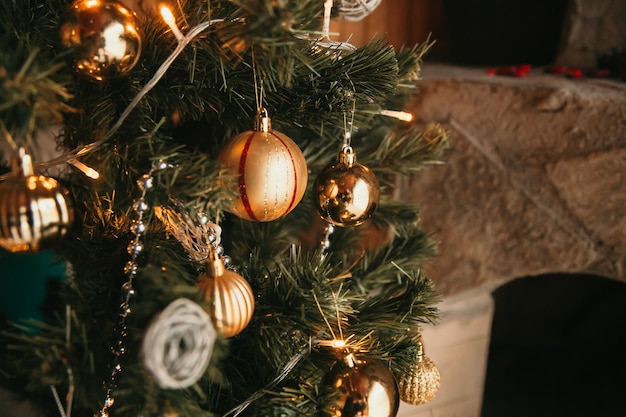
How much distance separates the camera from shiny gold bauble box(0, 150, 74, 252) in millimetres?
397

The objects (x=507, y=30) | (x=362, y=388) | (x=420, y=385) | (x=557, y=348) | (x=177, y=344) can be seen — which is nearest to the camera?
(x=177, y=344)

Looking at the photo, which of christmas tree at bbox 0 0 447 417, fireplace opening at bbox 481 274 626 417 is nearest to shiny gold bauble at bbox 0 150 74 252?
christmas tree at bbox 0 0 447 417

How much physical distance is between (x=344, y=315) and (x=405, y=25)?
89 centimetres

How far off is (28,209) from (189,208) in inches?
4.6

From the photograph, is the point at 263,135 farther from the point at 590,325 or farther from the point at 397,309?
the point at 590,325

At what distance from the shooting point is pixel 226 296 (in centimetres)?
46

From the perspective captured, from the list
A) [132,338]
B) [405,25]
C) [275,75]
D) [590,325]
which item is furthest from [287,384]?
[590,325]

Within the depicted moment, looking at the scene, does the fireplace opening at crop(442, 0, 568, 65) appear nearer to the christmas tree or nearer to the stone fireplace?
the stone fireplace

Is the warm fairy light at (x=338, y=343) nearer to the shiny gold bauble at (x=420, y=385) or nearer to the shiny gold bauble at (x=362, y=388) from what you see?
the shiny gold bauble at (x=362, y=388)

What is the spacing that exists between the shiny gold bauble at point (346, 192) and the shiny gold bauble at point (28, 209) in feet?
0.84

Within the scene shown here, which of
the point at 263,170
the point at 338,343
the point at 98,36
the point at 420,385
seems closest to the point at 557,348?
the point at 420,385

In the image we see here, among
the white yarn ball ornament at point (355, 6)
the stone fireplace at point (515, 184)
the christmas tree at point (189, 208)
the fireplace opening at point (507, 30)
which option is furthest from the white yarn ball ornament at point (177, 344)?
the fireplace opening at point (507, 30)

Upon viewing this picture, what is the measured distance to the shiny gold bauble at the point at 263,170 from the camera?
0.50 metres

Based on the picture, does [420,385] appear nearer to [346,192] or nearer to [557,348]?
[346,192]
